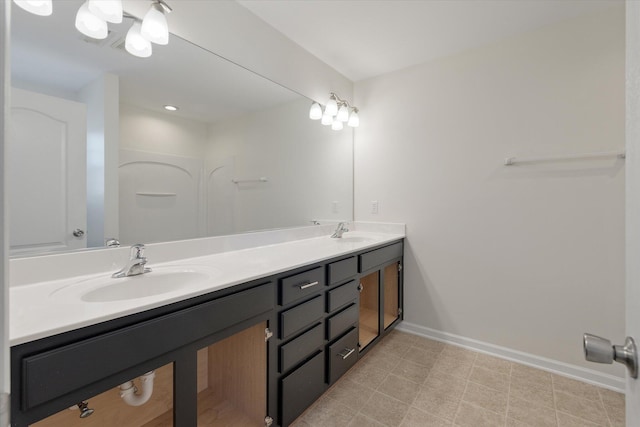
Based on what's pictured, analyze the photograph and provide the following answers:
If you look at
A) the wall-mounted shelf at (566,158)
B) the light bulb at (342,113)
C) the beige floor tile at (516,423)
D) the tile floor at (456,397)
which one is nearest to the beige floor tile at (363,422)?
the tile floor at (456,397)

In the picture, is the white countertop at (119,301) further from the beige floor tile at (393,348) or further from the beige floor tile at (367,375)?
the beige floor tile at (393,348)

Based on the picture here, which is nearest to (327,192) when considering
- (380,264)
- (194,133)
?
(380,264)

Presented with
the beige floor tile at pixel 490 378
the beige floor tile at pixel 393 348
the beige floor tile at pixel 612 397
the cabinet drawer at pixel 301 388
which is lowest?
the beige floor tile at pixel 612 397

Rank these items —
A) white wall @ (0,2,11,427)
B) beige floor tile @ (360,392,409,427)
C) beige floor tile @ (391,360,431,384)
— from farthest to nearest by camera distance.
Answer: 1. beige floor tile @ (391,360,431,384)
2. beige floor tile @ (360,392,409,427)
3. white wall @ (0,2,11,427)

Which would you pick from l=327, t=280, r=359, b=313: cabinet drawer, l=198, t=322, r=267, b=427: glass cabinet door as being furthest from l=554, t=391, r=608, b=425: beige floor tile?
l=198, t=322, r=267, b=427: glass cabinet door

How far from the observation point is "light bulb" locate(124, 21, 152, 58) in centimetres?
119

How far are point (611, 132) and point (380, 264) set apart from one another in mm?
1548

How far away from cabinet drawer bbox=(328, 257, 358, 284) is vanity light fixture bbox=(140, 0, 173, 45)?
1316 millimetres

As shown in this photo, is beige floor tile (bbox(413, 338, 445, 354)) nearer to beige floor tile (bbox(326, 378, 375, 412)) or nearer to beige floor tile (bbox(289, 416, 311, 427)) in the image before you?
beige floor tile (bbox(326, 378, 375, 412))

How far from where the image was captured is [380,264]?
6.61 ft

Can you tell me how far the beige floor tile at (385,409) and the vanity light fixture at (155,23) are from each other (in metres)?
2.01

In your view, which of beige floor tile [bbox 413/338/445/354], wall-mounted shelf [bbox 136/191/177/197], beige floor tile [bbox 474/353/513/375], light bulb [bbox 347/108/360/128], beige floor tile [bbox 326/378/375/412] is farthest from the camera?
light bulb [bbox 347/108/360/128]

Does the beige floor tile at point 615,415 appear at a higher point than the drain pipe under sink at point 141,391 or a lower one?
lower

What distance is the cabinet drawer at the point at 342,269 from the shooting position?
5.03ft
